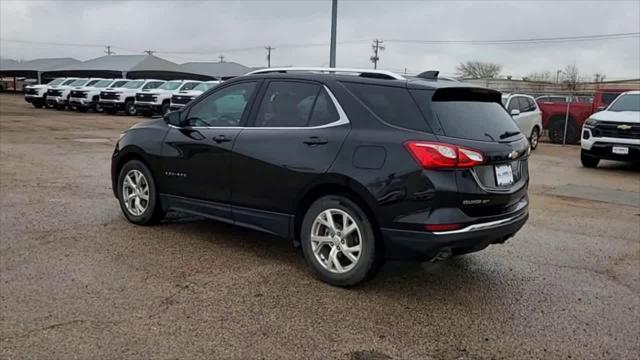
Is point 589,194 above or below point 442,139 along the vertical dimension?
below

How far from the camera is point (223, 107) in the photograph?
5.50m

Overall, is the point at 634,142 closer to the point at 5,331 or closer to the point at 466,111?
the point at 466,111

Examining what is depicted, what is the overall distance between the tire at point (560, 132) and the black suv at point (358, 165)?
16762 mm

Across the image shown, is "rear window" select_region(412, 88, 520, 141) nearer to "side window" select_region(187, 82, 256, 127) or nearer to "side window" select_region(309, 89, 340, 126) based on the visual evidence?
"side window" select_region(309, 89, 340, 126)

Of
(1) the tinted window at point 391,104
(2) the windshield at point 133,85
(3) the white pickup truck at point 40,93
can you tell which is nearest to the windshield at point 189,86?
(2) the windshield at point 133,85

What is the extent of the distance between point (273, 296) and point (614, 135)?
10.5 meters

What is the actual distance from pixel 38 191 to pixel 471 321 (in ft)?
20.9

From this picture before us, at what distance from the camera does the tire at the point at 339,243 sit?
4.30 meters

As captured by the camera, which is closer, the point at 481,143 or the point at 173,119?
the point at 481,143

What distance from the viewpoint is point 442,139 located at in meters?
4.11

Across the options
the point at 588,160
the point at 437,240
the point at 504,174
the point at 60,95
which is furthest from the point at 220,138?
the point at 60,95

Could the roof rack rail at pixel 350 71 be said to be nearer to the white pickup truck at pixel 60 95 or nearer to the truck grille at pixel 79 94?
the truck grille at pixel 79 94

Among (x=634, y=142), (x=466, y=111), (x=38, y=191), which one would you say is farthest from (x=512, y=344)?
(x=634, y=142)

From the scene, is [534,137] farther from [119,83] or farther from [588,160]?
[119,83]
